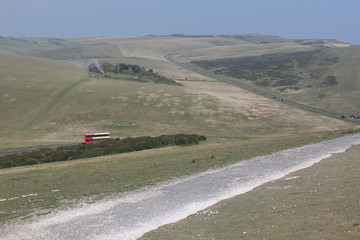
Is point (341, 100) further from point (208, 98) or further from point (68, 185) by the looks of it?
point (68, 185)

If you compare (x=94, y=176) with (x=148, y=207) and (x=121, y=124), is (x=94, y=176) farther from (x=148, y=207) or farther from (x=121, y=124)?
(x=121, y=124)

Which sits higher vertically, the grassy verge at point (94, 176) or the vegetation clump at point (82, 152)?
the grassy verge at point (94, 176)

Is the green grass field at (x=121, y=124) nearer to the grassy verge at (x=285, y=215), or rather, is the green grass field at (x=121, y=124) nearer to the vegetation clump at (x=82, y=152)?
the vegetation clump at (x=82, y=152)

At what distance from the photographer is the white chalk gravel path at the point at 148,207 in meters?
20.7

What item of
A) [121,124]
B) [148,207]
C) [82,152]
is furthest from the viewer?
[121,124]

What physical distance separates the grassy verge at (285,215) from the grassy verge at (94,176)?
10.2 metres

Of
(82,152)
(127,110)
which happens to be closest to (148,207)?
(82,152)

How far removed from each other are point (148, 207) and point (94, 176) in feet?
44.2

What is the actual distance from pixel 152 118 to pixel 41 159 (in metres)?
53.4

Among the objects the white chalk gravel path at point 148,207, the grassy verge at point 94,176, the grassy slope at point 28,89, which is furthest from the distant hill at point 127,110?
the white chalk gravel path at point 148,207

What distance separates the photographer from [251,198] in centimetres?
2461

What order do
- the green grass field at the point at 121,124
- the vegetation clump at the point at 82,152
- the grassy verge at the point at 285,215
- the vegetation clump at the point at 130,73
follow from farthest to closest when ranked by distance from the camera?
the vegetation clump at the point at 130,73
the vegetation clump at the point at 82,152
the green grass field at the point at 121,124
the grassy verge at the point at 285,215

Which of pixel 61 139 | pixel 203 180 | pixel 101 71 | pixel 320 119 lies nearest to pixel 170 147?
pixel 203 180

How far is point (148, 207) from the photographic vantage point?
82.4 ft
